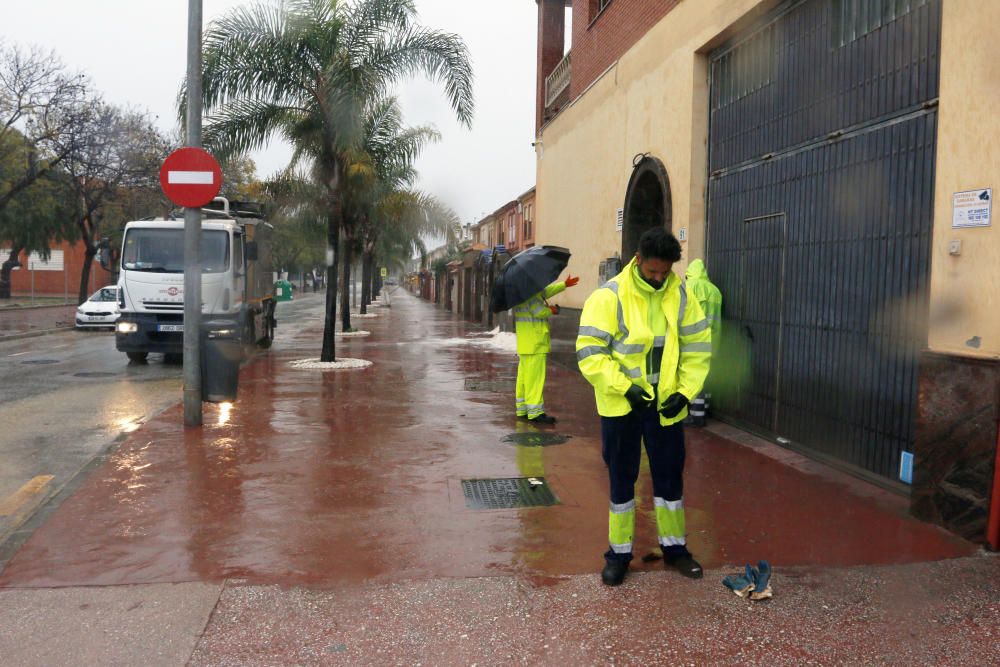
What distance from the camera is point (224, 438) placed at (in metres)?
7.91

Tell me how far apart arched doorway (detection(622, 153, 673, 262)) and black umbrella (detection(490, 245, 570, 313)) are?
283cm

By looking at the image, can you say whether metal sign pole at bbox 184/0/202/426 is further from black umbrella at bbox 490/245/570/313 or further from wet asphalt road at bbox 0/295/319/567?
black umbrella at bbox 490/245/570/313

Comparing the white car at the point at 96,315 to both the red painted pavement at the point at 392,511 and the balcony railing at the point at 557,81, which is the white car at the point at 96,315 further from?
the red painted pavement at the point at 392,511

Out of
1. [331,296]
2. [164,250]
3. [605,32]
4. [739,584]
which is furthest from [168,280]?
[739,584]

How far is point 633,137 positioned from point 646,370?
794 centimetres

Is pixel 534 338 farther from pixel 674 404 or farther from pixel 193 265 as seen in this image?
pixel 674 404

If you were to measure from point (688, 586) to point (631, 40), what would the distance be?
9.31 meters

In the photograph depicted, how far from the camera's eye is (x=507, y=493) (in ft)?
19.6

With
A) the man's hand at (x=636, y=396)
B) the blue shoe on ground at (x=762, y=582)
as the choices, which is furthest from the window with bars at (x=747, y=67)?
the blue shoe on ground at (x=762, y=582)

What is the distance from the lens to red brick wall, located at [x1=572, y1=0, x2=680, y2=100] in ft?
36.4

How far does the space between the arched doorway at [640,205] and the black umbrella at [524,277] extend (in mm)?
2835

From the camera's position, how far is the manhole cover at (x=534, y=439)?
7797mm

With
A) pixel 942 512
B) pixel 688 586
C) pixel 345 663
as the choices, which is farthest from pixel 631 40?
pixel 345 663

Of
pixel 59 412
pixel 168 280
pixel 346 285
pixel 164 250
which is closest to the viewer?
pixel 59 412
